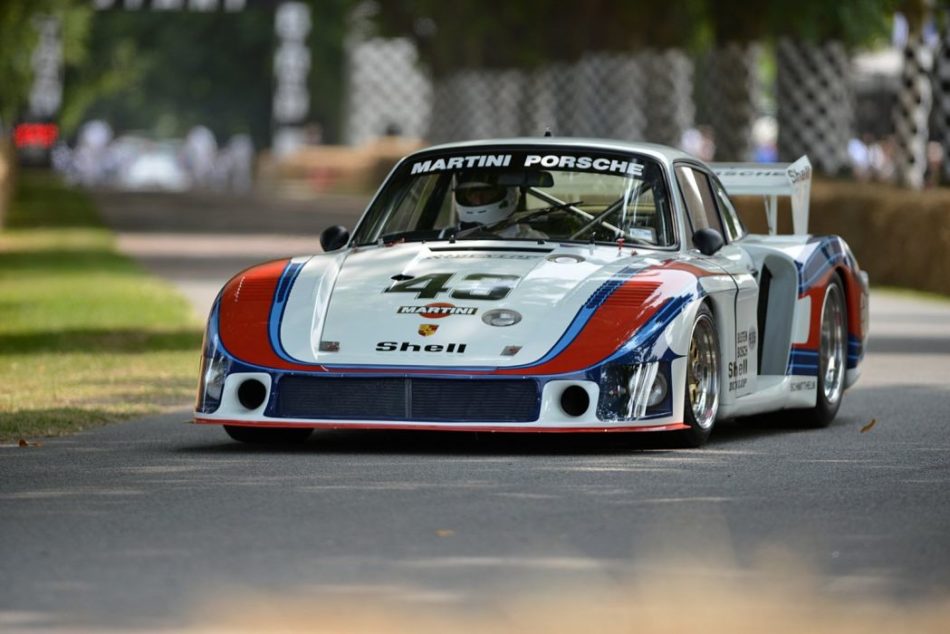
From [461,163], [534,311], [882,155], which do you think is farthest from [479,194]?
[882,155]

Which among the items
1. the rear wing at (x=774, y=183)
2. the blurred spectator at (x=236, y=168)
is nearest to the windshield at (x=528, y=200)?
the rear wing at (x=774, y=183)

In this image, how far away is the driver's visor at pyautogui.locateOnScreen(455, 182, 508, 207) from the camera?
36.5 ft

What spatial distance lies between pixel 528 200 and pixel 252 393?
1.91 m

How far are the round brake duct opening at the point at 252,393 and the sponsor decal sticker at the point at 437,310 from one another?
0.68 metres

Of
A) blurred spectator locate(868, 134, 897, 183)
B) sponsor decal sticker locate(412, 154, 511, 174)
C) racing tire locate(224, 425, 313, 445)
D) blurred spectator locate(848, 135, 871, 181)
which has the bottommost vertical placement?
blurred spectator locate(868, 134, 897, 183)

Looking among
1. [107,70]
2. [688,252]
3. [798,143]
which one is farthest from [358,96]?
[688,252]

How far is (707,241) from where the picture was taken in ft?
34.8

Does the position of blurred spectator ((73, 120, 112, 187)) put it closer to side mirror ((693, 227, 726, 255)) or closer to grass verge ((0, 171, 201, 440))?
grass verge ((0, 171, 201, 440))

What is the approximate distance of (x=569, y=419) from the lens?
9.53 m

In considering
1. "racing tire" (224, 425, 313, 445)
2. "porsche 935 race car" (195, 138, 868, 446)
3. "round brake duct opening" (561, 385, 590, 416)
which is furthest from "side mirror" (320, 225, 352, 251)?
"round brake duct opening" (561, 385, 590, 416)

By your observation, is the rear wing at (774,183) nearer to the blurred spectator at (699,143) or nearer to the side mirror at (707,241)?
the side mirror at (707,241)

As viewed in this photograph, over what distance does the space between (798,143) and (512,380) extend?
942 inches

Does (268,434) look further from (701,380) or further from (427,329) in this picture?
(701,380)

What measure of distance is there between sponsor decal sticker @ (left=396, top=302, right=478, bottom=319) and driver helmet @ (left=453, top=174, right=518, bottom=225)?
4.27 ft
